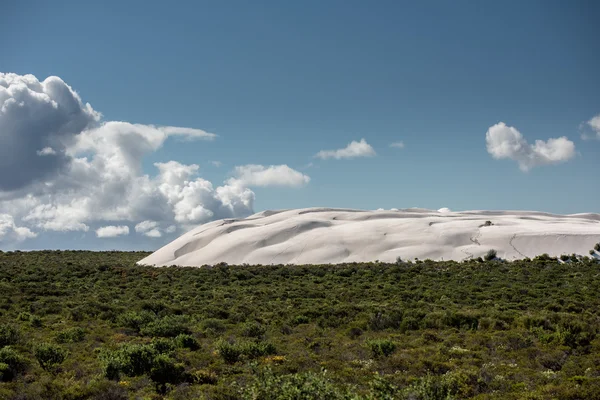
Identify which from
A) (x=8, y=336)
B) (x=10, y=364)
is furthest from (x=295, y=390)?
(x=8, y=336)

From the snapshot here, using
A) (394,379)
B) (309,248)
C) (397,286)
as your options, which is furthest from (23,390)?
(309,248)

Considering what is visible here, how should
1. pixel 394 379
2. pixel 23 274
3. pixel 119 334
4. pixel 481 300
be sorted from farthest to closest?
pixel 23 274 → pixel 481 300 → pixel 119 334 → pixel 394 379

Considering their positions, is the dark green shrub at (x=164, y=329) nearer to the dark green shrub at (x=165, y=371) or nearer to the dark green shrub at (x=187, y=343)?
the dark green shrub at (x=187, y=343)

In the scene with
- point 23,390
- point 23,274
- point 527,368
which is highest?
point 23,274

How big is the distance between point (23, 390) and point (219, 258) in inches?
1438

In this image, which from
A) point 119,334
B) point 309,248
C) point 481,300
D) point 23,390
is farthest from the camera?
point 309,248

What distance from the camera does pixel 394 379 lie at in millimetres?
10203

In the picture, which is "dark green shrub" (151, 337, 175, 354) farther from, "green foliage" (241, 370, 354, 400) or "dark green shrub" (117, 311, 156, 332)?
"green foliage" (241, 370, 354, 400)

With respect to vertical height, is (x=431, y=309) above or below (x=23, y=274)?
below

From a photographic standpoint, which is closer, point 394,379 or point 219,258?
point 394,379

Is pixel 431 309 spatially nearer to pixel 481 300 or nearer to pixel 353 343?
pixel 481 300

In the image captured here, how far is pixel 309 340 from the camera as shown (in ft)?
46.8

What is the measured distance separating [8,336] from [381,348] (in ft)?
37.7

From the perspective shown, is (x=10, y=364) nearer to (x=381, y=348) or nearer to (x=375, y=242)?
(x=381, y=348)
